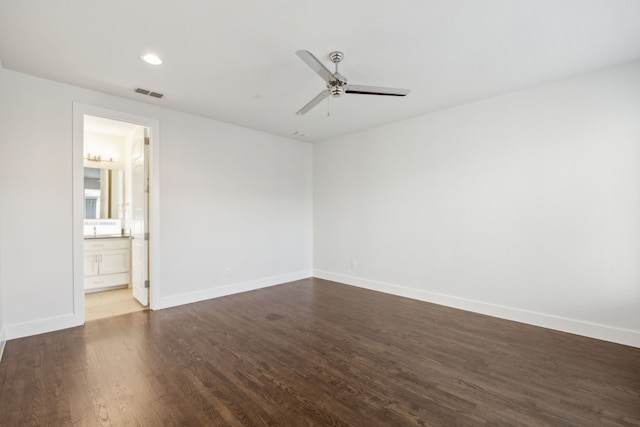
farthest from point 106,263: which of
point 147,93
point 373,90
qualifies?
point 373,90

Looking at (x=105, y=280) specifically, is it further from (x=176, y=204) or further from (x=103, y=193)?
(x=176, y=204)

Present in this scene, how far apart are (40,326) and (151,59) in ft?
10.0

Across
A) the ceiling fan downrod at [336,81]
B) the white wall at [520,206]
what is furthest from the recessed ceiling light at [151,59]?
the white wall at [520,206]

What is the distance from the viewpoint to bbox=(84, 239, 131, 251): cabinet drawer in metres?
4.98

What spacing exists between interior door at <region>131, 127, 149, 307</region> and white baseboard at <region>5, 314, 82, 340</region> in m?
0.87

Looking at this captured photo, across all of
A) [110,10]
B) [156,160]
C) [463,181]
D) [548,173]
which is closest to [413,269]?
[463,181]

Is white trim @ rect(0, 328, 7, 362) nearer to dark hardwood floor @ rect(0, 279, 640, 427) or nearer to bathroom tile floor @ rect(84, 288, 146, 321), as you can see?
dark hardwood floor @ rect(0, 279, 640, 427)

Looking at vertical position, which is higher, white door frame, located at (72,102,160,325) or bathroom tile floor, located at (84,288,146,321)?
white door frame, located at (72,102,160,325)

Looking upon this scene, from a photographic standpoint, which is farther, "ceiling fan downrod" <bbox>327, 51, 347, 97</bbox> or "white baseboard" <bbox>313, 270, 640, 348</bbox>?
"white baseboard" <bbox>313, 270, 640, 348</bbox>

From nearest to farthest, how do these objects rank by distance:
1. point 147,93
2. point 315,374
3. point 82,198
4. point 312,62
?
point 312,62
point 315,374
point 82,198
point 147,93

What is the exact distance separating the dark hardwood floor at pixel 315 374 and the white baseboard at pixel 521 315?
Result: 145 millimetres

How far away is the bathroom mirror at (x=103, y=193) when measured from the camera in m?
5.46

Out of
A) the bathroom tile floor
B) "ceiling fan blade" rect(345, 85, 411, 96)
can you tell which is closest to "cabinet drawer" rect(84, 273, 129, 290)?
the bathroom tile floor

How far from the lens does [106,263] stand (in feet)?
16.8
